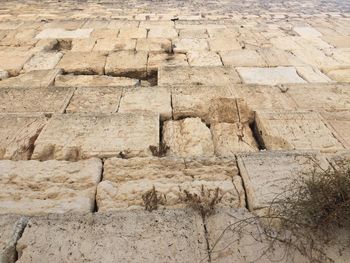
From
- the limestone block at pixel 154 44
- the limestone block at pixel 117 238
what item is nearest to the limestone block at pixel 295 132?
the limestone block at pixel 117 238

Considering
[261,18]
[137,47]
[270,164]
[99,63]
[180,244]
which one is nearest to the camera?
[180,244]

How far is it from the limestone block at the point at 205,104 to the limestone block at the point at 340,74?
214 centimetres

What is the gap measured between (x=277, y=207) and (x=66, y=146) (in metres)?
2.03

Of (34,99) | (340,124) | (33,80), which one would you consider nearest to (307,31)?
(340,124)

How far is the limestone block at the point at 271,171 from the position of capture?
8.10 feet

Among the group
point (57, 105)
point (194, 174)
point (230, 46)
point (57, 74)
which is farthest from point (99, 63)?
point (194, 174)

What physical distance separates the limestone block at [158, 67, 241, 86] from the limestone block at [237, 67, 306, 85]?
7.2 inches

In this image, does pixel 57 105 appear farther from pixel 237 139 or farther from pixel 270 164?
pixel 270 164

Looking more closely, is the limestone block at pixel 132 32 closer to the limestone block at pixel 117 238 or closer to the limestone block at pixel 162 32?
the limestone block at pixel 162 32

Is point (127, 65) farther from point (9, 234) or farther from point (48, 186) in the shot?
point (9, 234)

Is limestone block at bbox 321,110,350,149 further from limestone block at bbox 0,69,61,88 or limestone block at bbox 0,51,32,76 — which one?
limestone block at bbox 0,51,32,76

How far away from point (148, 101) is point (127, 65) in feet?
5.56

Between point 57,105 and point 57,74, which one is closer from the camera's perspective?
point 57,105

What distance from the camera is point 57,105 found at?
4086mm
